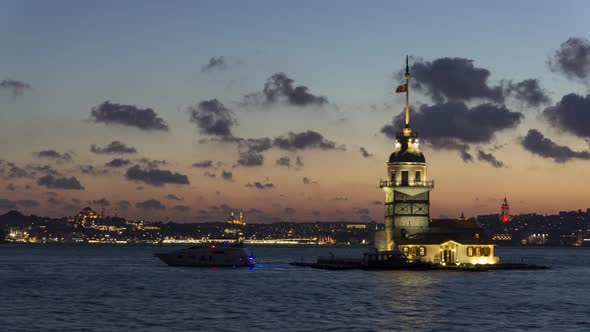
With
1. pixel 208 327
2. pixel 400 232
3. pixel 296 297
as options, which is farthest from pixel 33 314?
pixel 400 232

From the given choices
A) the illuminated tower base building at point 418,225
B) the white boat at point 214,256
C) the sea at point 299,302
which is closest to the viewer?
the sea at point 299,302

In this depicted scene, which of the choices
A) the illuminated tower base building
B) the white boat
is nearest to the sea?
the illuminated tower base building

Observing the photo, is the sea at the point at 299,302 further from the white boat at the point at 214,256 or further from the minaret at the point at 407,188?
the white boat at the point at 214,256

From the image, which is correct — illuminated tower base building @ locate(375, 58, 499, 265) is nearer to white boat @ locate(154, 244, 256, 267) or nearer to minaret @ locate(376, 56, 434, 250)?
minaret @ locate(376, 56, 434, 250)

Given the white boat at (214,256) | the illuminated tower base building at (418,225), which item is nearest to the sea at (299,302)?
the illuminated tower base building at (418,225)

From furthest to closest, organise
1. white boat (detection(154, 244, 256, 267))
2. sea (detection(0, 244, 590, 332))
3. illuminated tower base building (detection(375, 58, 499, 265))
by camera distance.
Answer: white boat (detection(154, 244, 256, 267)) → illuminated tower base building (detection(375, 58, 499, 265)) → sea (detection(0, 244, 590, 332))

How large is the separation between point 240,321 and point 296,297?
73.7ft

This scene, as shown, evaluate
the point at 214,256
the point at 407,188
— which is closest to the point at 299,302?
the point at 407,188

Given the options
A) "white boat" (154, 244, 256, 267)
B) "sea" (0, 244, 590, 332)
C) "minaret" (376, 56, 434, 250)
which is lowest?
"sea" (0, 244, 590, 332)

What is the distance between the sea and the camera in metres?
71.9

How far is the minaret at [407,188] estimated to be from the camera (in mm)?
134750

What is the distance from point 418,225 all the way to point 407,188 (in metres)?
5.26

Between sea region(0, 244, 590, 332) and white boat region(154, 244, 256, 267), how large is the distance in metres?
22.3

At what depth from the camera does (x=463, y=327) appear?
7056 centimetres
